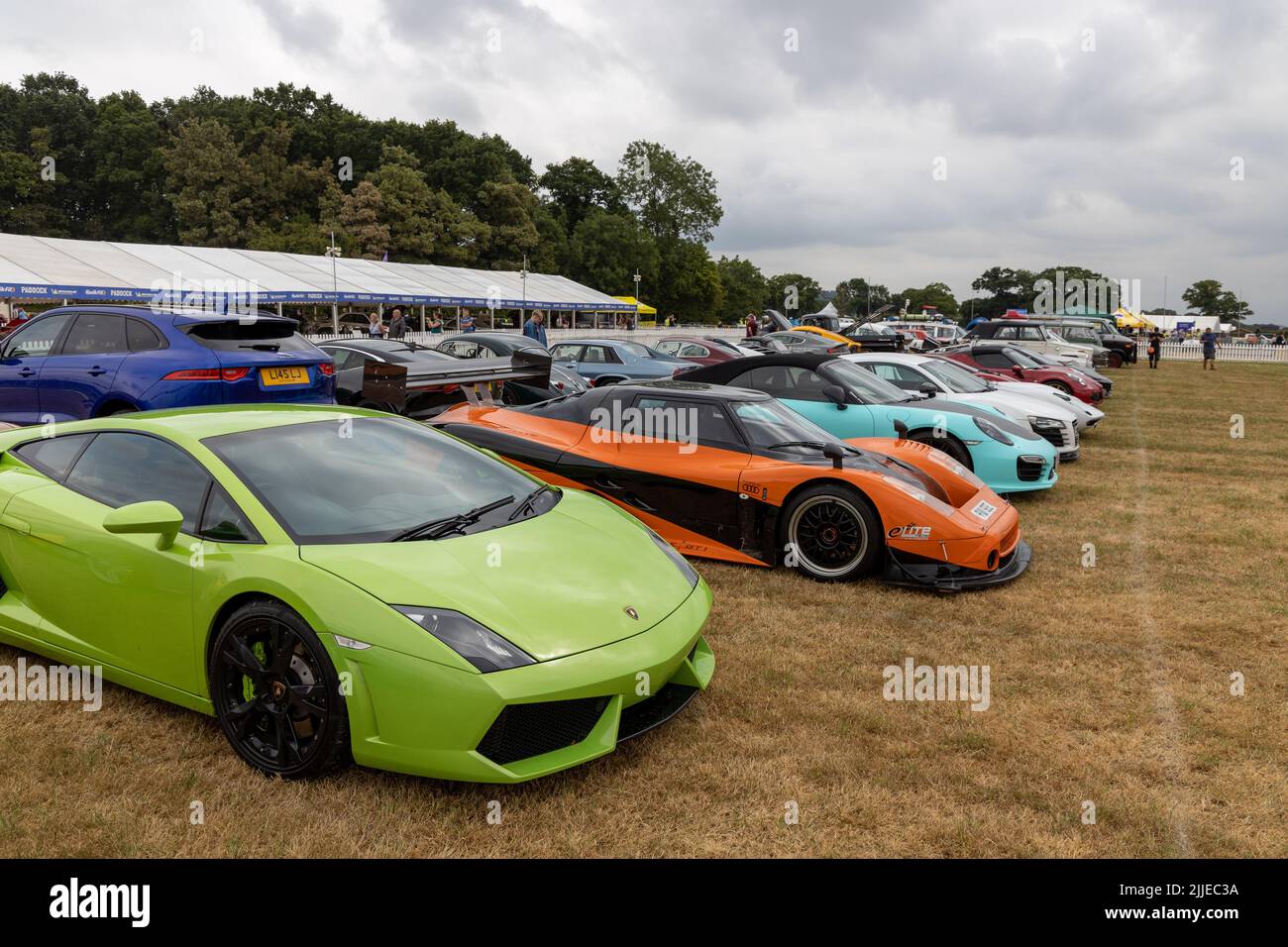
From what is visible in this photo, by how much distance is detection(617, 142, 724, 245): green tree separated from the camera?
78.2 m

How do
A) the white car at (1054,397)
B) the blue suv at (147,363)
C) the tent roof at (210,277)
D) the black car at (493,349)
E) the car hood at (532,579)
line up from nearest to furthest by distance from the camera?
the car hood at (532,579) → the blue suv at (147,363) → the white car at (1054,397) → the black car at (493,349) → the tent roof at (210,277)

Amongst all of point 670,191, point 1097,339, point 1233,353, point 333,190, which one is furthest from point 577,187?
point 1097,339

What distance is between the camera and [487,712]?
8.97 ft

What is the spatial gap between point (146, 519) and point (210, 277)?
28.0 meters

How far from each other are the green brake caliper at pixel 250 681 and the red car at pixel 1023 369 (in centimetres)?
1497

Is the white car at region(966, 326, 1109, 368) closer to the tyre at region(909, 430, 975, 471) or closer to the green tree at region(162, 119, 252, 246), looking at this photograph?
the tyre at region(909, 430, 975, 471)

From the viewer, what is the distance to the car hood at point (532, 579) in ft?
9.62

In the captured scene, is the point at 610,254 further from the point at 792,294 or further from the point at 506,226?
the point at 792,294

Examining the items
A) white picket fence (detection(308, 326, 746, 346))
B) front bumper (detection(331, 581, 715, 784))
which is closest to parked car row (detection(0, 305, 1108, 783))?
front bumper (detection(331, 581, 715, 784))

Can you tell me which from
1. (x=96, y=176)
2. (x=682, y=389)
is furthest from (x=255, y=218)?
(x=682, y=389)

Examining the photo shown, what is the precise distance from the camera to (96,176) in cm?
6781

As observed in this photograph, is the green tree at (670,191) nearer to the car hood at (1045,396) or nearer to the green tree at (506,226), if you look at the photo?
the green tree at (506,226)

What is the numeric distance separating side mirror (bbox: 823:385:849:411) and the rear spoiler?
2742mm

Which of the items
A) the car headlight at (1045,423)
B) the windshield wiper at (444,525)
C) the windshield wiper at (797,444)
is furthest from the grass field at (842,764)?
the car headlight at (1045,423)
